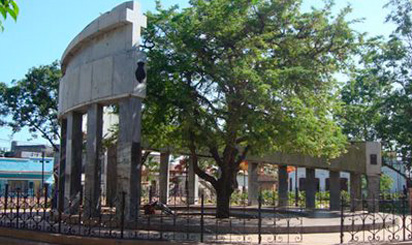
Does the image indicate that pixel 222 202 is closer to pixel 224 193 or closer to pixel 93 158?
pixel 224 193

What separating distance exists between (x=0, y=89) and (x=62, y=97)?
62.2ft

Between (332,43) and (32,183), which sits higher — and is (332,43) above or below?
above

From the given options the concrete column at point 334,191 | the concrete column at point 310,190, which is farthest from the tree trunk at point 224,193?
the concrete column at point 310,190

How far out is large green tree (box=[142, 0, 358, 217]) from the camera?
50.6 ft

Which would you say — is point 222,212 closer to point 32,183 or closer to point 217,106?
point 217,106

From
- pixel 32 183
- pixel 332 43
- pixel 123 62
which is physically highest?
pixel 332 43

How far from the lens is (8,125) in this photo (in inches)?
1439

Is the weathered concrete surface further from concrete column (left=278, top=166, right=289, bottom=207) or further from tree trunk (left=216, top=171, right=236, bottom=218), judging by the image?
tree trunk (left=216, top=171, right=236, bottom=218)

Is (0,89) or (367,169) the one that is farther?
(0,89)

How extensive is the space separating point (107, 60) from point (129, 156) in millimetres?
3429

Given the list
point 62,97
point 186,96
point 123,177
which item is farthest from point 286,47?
point 62,97

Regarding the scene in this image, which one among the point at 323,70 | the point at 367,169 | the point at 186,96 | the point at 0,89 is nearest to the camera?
the point at 186,96

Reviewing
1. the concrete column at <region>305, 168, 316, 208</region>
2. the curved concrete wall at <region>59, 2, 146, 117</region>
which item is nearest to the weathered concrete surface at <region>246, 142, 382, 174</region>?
the concrete column at <region>305, 168, 316, 208</region>

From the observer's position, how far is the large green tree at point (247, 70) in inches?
A: 607
